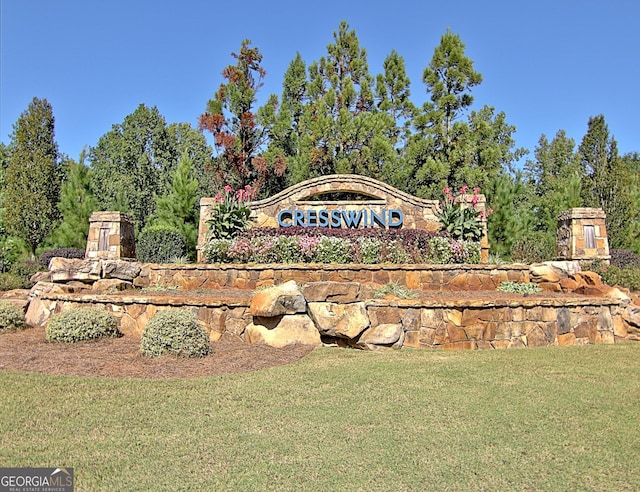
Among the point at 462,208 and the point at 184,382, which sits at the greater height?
the point at 462,208

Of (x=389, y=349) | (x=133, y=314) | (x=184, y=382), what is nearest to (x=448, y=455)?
A: (x=184, y=382)

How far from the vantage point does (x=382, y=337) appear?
747 cm

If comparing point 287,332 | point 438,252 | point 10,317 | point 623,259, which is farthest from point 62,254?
point 623,259

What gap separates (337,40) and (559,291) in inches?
674

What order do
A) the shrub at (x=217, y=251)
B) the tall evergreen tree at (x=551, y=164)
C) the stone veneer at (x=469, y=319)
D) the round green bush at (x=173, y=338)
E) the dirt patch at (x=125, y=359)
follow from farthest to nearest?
the tall evergreen tree at (x=551, y=164) → the shrub at (x=217, y=251) → the stone veneer at (x=469, y=319) → the round green bush at (x=173, y=338) → the dirt patch at (x=125, y=359)

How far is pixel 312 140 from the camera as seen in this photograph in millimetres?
22234

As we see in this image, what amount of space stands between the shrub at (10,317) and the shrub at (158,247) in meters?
6.62

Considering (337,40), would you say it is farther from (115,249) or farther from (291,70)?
(115,249)

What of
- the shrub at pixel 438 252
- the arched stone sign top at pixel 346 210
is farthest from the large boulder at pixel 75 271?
the shrub at pixel 438 252

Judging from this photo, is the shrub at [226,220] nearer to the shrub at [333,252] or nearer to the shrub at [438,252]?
the shrub at [333,252]

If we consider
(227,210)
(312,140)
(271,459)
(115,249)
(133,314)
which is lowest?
(271,459)

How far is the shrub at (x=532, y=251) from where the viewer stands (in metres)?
15.8

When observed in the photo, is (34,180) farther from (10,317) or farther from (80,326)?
(80,326)

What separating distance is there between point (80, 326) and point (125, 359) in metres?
1.44
